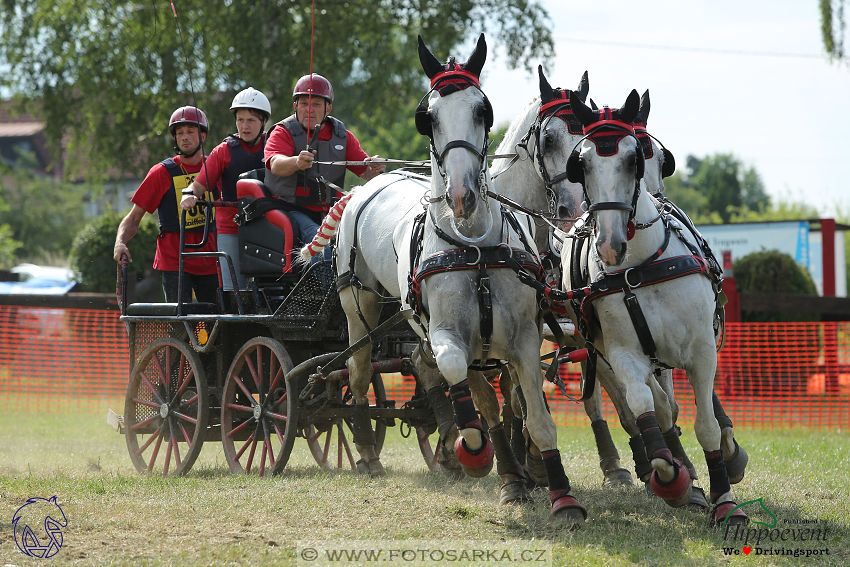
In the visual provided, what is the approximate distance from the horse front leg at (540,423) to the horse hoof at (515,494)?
49cm

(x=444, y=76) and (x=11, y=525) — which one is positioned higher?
(x=444, y=76)

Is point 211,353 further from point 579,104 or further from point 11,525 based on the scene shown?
point 579,104

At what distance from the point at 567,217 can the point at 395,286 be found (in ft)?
3.66

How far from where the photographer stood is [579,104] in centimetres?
389

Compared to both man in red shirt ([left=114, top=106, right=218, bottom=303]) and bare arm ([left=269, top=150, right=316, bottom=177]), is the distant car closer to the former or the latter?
man in red shirt ([left=114, top=106, right=218, bottom=303])

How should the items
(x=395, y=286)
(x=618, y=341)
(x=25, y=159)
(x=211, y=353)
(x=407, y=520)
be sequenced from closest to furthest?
1. (x=618, y=341)
2. (x=407, y=520)
3. (x=395, y=286)
4. (x=211, y=353)
5. (x=25, y=159)

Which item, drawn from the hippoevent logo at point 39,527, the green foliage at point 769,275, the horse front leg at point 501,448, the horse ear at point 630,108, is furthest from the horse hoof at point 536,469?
the green foliage at point 769,275

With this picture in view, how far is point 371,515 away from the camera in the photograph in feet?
14.6

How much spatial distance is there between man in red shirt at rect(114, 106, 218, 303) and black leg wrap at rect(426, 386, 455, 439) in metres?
2.48

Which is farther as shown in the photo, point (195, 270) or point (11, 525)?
point (195, 270)

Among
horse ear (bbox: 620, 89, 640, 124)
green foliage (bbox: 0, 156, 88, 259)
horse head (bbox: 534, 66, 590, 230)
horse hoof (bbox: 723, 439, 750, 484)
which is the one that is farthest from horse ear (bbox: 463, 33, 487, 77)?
green foliage (bbox: 0, 156, 88, 259)

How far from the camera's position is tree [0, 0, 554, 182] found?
14773 mm

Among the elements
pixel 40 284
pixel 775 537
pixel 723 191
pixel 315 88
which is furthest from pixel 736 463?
pixel 723 191

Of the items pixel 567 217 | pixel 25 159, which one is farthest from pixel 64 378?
pixel 25 159
